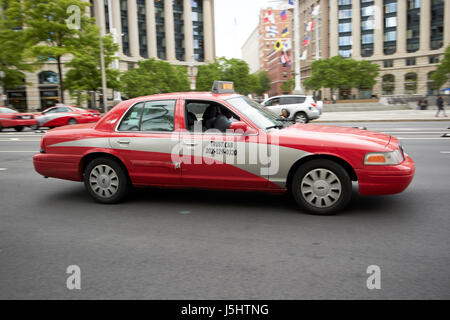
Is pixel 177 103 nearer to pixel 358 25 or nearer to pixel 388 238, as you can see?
pixel 388 238

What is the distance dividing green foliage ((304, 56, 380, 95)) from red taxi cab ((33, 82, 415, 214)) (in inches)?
2527

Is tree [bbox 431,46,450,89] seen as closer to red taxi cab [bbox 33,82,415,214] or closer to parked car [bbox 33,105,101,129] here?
parked car [bbox 33,105,101,129]

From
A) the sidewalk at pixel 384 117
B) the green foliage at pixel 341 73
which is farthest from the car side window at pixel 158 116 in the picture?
the green foliage at pixel 341 73

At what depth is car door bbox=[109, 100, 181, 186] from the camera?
5.54 m

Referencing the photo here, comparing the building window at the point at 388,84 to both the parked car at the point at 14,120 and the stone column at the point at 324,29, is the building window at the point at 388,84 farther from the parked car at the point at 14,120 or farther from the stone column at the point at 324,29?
the parked car at the point at 14,120

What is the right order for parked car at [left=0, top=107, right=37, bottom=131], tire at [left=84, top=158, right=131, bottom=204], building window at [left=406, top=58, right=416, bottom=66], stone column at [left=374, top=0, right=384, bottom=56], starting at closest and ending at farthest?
tire at [left=84, top=158, right=131, bottom=204]
parked car at [left=0, top=107, right=37, bottom=131]
stone column at [left=374, top=0, right=384, bottom=56]
building window at [left=406, top=58, right=416, bottom=66]

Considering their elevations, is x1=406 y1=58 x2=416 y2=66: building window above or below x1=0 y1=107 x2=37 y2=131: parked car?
above

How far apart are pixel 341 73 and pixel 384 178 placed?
216 ft

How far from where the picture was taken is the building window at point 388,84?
84.8 meters

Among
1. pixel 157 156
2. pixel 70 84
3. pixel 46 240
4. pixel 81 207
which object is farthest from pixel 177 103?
pixel 70 84

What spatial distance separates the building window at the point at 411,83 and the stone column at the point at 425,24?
18.1ft

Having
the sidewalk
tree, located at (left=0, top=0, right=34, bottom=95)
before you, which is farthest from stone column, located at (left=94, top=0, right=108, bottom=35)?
the sidewalk

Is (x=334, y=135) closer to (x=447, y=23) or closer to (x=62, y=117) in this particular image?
(x=62, y=117)

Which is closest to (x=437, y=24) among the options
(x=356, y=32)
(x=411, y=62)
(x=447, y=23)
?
(x=447, y=23)
